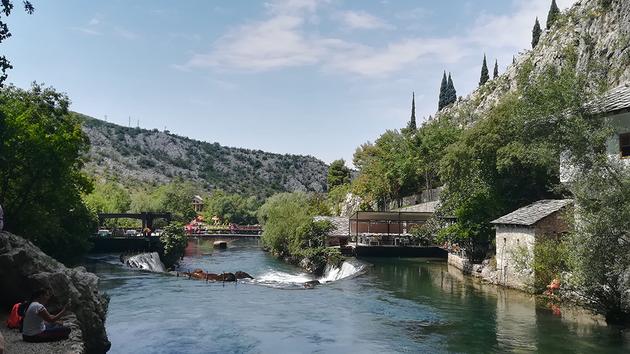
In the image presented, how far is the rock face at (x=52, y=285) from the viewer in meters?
17.0

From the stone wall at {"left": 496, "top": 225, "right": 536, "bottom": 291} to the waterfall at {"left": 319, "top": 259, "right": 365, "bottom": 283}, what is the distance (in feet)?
→ 36.7

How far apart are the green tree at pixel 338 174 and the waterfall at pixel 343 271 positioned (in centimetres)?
7654

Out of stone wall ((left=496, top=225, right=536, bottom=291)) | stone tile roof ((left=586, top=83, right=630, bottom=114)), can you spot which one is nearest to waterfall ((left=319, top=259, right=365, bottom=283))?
stone wall ((left=496, top=225, right=536, bottom=291))

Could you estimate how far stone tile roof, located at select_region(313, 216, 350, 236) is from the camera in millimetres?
63297

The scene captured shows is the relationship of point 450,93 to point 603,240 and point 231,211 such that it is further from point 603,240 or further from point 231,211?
point 603,240

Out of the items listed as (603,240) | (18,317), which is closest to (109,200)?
(18,317)

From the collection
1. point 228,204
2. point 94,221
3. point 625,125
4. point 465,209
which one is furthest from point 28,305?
point 228,204

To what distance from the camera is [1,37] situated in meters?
19.9

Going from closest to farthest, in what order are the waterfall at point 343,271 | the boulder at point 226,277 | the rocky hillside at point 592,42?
the boulder at point 226,277, the waterfall at point 343,271, the rocky hillside at point 592,42

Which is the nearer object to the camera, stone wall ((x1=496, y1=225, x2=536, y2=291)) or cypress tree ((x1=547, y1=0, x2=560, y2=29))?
stone wall ((x1=496, y1=225, x2=536, y2=291))

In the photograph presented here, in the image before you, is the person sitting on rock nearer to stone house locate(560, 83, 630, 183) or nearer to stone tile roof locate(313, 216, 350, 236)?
stone house locate(560, 83, 630, 183)

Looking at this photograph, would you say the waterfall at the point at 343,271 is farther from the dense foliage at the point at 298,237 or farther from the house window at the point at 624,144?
the house window at the point at 624,144

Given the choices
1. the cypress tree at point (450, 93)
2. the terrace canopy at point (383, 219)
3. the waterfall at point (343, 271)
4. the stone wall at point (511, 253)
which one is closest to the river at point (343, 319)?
the stone wall at point (511, 253)

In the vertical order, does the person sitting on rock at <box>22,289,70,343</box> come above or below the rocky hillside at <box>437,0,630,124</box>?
below
